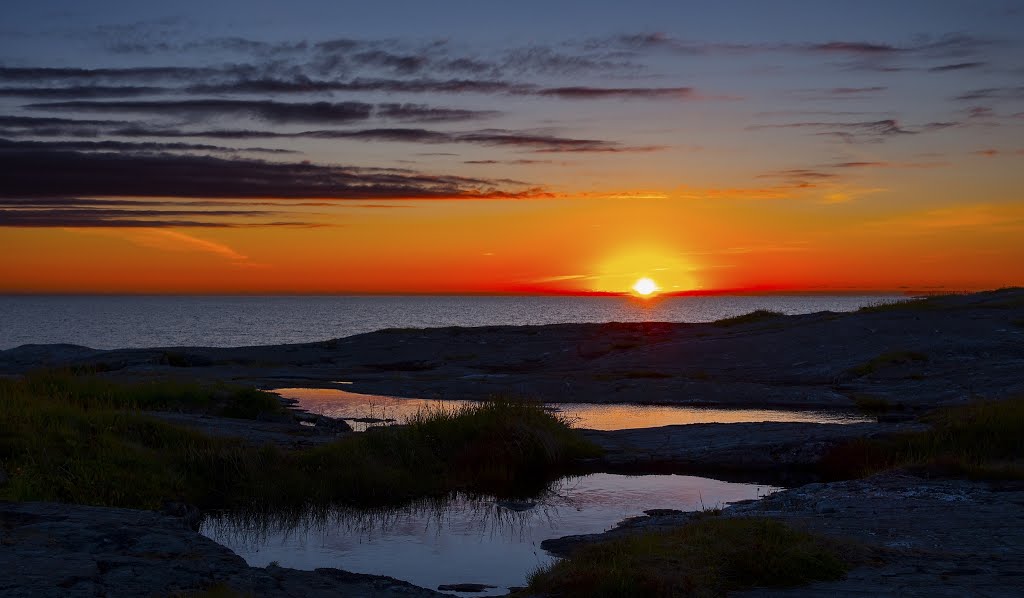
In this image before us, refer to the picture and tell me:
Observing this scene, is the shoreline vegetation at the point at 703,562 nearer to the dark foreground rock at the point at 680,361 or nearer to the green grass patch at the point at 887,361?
the dark foreground rock at the point at 680,361

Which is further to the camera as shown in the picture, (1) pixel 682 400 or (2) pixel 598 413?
(1) pixel 682 400

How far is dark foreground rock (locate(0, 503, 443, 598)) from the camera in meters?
9.36

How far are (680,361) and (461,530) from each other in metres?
27.4

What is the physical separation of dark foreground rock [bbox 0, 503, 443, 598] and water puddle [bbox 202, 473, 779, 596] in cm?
168

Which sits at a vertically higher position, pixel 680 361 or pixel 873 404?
pixel 680 361

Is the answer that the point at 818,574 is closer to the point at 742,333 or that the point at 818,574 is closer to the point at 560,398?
the point at 560,398

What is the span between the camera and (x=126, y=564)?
10.1m

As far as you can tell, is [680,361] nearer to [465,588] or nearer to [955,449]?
[955,449]

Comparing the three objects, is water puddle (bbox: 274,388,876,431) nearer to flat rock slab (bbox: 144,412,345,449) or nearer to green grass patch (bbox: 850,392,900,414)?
green grass patch (bbox: 850,392,900,414)

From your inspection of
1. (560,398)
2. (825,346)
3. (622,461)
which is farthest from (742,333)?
(622,461)

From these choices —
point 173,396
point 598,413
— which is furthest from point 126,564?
point 598,413

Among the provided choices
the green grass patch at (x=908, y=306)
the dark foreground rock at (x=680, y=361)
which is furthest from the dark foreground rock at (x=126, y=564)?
the green grass patch at (x=908, y=306)

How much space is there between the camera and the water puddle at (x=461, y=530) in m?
13.0

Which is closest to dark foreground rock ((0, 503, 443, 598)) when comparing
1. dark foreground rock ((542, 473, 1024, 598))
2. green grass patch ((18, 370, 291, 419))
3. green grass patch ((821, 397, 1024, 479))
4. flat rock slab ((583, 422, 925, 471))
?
dark foreground rock ((542, 473, 1024, 598))
